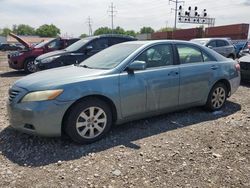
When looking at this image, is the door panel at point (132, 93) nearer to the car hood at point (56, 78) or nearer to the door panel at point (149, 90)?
the door panel at point (149, 90)

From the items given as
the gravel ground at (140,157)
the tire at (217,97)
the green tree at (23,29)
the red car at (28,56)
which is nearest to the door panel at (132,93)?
the gravel ground at (140,157)

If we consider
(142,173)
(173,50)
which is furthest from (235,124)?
(142,173)

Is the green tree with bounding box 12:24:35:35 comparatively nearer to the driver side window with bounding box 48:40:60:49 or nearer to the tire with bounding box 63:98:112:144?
the driver side window with bounding box 48:40:60:49

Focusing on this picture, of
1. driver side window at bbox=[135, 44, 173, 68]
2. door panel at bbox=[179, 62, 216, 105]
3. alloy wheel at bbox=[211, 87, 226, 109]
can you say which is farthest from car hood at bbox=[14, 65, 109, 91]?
alloy wheel at bbox=[211, 87, 226, 109]

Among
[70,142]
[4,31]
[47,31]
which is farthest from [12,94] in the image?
[4,31]

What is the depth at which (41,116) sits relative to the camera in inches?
142

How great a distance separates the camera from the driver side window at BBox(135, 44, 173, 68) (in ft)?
14.8

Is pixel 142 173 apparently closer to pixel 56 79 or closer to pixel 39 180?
pixel 39 180

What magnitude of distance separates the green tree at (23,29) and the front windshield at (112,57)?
441 ft

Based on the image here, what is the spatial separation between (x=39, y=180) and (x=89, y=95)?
1.33m

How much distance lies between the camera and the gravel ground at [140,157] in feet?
10.0

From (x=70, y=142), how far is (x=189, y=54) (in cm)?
273

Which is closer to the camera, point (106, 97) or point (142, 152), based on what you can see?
point (142, 152)

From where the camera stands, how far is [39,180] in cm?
307
